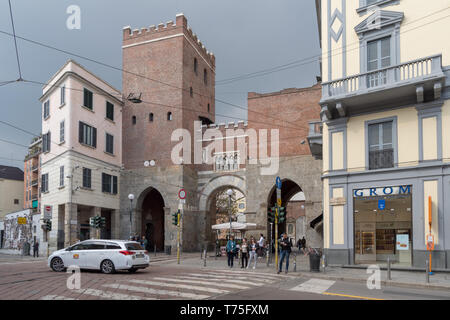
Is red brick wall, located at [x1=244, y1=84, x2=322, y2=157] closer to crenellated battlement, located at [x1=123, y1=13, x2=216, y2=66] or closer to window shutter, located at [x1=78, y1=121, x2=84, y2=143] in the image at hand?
crenellated battlement, located at [x1=123, y1=13, x2=216, y2=66]

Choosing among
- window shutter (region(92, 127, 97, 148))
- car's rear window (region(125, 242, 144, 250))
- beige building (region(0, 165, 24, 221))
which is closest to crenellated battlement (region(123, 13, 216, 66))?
window shutter (region(92, 127, 97, 148))

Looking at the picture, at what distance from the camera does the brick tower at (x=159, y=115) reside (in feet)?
125

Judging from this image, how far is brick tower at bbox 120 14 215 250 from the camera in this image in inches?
1505

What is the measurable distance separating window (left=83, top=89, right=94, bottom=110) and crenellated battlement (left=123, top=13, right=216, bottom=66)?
30.8ft

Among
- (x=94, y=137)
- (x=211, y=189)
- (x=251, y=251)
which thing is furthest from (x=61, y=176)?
(x=251, y=251)

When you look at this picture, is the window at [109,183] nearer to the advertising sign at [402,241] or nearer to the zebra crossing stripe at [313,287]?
the advertising sign at [402,241]

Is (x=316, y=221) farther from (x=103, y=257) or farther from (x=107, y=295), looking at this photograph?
(x=107, y=295)

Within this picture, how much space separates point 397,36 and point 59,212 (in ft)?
88.9

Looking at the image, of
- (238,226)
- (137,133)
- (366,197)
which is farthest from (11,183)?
(366,197)

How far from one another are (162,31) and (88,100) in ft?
35.2

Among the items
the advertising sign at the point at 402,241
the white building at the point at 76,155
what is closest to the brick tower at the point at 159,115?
the white building at the point at 76,155

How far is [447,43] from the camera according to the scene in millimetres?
17672

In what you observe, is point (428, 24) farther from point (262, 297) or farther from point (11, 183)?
point (11, 183)

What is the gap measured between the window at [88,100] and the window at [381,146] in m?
23.5
